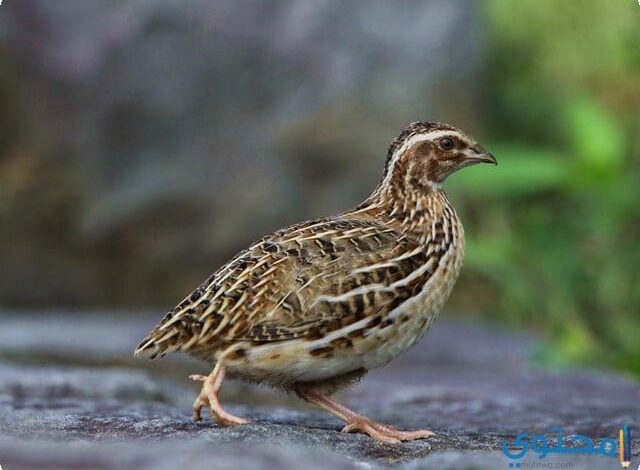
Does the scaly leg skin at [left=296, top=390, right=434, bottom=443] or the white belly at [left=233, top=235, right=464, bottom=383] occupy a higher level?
the white belly at [left=233, top=235, right=464, bottom=383]

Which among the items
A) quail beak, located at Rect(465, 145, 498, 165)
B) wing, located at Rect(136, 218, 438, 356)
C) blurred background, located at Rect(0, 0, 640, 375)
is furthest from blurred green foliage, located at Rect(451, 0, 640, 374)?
wing, located at Rect(136, 218, 438, 356)

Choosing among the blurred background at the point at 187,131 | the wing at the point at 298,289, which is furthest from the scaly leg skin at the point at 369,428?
the blurred background at the point at 187,131

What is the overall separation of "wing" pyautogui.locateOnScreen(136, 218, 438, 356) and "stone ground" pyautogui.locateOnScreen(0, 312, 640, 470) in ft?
1.39

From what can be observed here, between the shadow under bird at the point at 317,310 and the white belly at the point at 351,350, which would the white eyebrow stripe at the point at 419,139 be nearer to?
the shadow under bird at the point at 317,310

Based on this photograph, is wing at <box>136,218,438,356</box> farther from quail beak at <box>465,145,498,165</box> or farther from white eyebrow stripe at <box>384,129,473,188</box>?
quail beak at <box>465,145,498,165</box>

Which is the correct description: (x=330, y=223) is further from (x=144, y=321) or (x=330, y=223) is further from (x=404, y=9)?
(x=404, y=9)

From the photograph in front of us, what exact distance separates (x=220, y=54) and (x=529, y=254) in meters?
3.72

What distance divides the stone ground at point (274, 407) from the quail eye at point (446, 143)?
142 centimetres

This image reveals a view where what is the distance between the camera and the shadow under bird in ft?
17.2

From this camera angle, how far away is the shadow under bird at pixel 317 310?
525 cm

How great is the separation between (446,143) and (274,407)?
2.12m

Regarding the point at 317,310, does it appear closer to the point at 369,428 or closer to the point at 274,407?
the point at 369,428

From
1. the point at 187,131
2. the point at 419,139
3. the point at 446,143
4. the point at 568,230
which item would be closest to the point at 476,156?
the point at 446,143

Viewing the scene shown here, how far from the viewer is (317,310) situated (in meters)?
5.26
